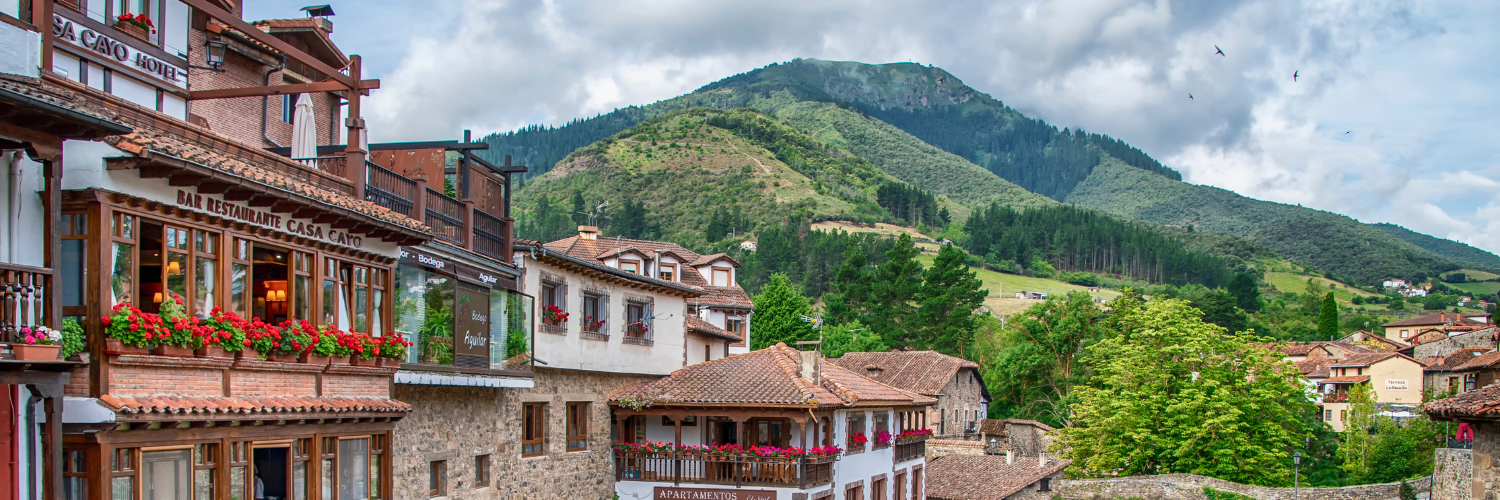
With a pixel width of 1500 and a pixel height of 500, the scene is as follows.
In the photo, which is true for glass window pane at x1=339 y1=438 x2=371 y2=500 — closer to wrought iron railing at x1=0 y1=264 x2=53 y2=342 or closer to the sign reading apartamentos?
wrought iron railing at x1=0 y1=264 x2=53 y2=342

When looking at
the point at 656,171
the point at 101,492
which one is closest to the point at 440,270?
the point at 101,492

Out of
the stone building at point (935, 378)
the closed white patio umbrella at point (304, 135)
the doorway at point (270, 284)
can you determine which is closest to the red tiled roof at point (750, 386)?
the closed white patio umbrella at point (304, 135)

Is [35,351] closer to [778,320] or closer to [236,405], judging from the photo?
[236,405]

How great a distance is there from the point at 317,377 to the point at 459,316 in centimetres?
512

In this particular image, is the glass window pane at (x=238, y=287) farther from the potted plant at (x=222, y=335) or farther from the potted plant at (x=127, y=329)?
the potted plant at (x=127, y=329)

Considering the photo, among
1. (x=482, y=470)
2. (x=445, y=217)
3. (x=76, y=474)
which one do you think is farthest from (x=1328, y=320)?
(x=76, y=474)

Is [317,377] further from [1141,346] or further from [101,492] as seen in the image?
[1141,346]

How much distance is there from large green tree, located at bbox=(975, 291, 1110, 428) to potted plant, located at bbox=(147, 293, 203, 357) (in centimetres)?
6000

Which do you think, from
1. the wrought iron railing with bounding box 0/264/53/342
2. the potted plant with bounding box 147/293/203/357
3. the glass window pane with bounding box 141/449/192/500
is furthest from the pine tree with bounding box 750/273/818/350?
the wrought iron railing with bounding box 0/264/53/342

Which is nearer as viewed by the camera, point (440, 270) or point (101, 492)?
point (101, 492)

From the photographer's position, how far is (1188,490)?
43688 millimetres

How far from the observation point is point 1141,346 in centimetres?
4809

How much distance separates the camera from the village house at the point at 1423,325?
3939 inches

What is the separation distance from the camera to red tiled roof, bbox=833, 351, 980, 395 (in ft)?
180
